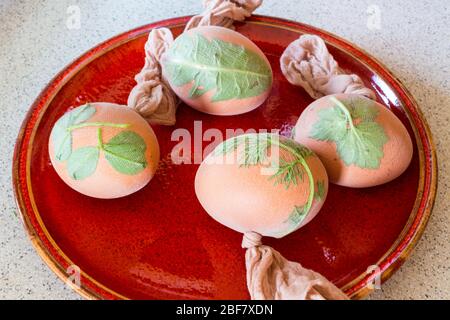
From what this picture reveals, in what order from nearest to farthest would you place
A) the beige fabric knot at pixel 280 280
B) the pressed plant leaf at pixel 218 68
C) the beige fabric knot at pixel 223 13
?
the beige fabric knot at pixel 280 280 → the pressed plant leaf at pixel 218 68 → the beige fabric knot at pixel 223 13

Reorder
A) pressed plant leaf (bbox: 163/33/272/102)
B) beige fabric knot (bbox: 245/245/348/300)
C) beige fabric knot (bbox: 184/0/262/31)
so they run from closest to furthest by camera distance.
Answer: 1. beige fabric knot (bbox: 245/245/348/300)
2. pressed plant leaf (bbox: 163/33/272/102)
3. beige fabric knot (bbox: 184/0/262/31)

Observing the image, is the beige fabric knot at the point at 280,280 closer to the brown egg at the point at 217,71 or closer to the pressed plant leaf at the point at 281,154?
the pressed plant leaf at the point at 281,154

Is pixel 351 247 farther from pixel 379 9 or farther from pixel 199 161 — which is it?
pixel 379 9

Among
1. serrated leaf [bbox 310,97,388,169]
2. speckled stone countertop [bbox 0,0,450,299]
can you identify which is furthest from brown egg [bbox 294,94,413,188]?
speckled stone countertop [bbox 0,0,450,299]

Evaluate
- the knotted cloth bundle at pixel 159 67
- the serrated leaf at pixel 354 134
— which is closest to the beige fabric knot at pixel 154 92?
the knotted cloth bundle at pixel 159 67

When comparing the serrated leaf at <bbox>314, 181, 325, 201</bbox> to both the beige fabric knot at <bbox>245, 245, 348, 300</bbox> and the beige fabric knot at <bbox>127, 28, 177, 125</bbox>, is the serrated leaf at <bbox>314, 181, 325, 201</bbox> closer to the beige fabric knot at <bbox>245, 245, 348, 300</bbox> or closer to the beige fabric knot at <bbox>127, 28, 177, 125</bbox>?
the beige fabric knot at <bbox>245, 245, 348, 300</bbox>

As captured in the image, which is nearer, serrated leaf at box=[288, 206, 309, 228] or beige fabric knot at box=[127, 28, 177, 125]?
serrated leaf at box=[288, 206, 309, 228]
